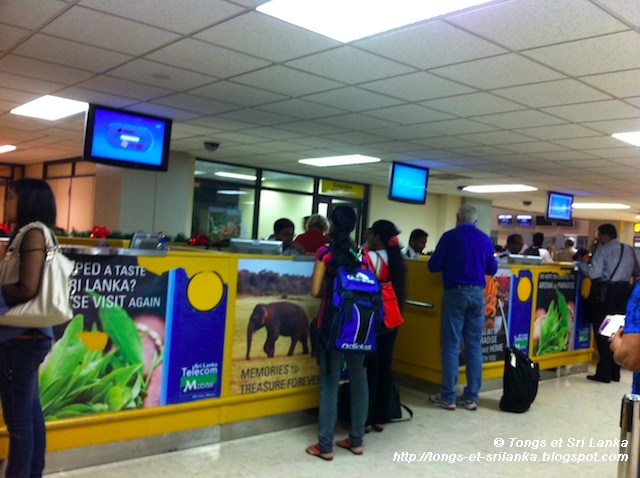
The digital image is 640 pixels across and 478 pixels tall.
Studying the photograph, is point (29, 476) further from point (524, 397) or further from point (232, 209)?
point (232, 209)

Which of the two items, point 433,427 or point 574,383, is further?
point 574,383

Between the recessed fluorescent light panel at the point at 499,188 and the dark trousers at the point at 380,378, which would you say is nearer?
the dark trousers at the point at 380,378

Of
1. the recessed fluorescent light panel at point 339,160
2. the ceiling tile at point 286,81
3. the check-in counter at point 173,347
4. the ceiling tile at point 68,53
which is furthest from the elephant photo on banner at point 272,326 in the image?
the recessed fluorescent light panel at point 339,160

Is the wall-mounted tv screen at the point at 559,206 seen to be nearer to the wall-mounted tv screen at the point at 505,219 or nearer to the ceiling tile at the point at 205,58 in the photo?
the ceiling tile at the point at 205,58

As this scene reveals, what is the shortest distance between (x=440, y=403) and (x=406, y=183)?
499 centimetres

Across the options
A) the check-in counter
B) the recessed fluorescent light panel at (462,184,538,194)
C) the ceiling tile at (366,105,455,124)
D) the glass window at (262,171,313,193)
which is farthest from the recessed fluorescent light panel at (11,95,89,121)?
the recessed fluorescent light panel at (462,184,538,194)

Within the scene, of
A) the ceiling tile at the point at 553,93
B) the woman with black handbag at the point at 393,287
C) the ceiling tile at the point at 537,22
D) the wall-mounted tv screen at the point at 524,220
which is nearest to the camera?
the ceiling tile at the point at 537,22

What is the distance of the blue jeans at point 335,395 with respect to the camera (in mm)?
3240

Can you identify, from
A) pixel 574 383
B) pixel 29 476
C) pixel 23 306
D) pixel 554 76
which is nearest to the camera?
pixel 23 306

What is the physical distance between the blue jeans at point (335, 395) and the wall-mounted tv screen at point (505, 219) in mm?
20214

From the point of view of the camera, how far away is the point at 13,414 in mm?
2299

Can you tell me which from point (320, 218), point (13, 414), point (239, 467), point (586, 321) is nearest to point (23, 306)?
point (13, 414)

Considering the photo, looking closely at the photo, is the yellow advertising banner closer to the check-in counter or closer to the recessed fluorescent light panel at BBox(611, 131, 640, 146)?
the recessed fluorescent light panel at BBox(611, 131, 640, 146)

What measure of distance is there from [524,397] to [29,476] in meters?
3.52
